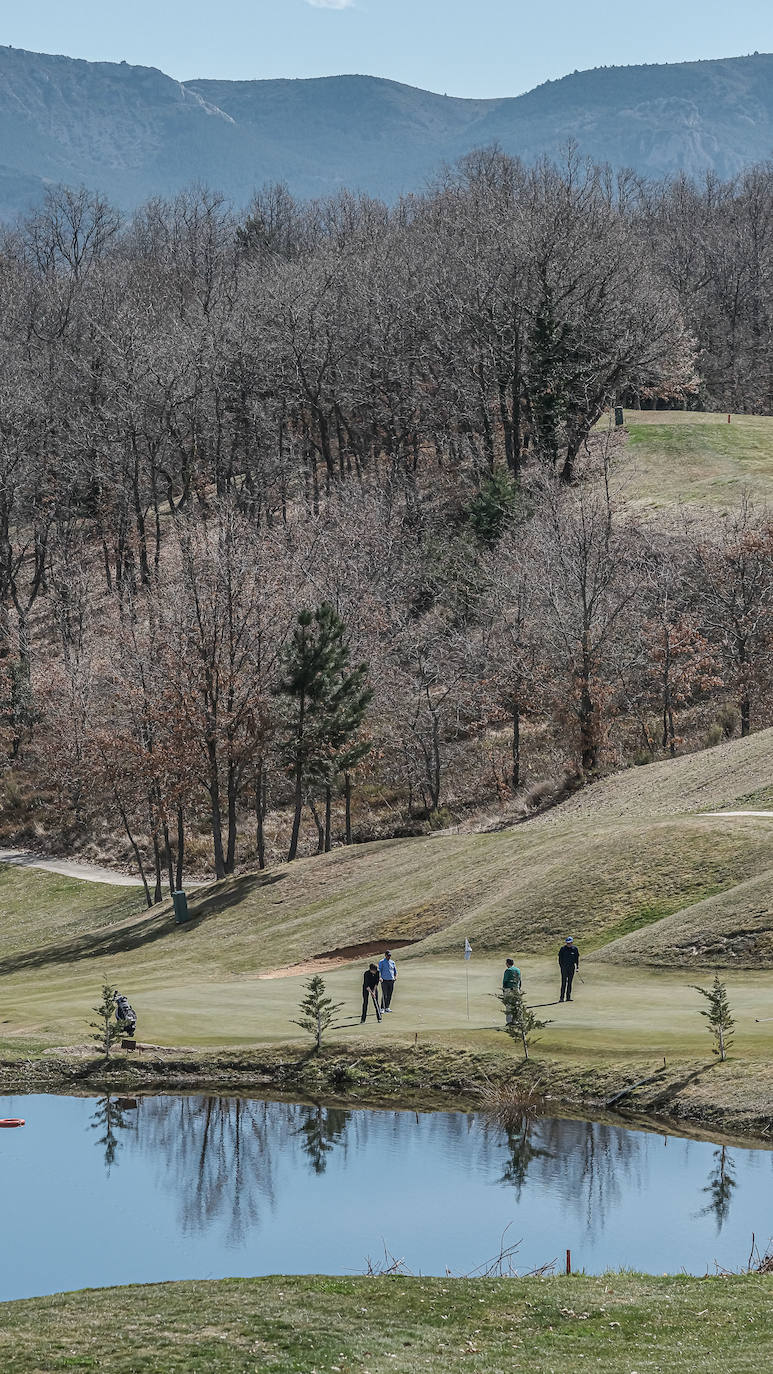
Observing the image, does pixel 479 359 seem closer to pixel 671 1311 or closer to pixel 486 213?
pixel 486 213

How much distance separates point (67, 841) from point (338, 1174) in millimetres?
53235

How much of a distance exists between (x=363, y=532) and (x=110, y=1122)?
54.8 meters

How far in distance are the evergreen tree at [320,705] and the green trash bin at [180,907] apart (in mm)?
7274

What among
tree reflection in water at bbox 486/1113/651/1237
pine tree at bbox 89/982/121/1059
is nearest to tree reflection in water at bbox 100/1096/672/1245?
tree reflection in water at bbox 486/1113/651/1237

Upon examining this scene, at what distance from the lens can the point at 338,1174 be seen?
84.4 ft

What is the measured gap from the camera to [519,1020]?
2895cm

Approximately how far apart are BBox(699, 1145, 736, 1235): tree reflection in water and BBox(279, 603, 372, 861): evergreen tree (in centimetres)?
3292

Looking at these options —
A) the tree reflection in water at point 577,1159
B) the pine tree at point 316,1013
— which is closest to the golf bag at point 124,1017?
the pine tree at point 316,1013

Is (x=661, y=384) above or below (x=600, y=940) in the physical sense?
above

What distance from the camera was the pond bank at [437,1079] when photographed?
86.2 ft

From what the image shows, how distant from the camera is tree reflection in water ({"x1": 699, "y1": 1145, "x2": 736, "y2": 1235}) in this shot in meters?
22.9

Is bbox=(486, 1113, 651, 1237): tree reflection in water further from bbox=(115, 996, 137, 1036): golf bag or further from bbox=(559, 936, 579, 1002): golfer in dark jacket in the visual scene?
bbox=(115, 996, 137, 1036): golf bag

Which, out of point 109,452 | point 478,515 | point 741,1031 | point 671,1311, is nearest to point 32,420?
point 109,452

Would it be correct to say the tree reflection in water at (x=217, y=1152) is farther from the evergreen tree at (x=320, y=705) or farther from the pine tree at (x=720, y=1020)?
the evergreen tree at (x=320, y=705)
